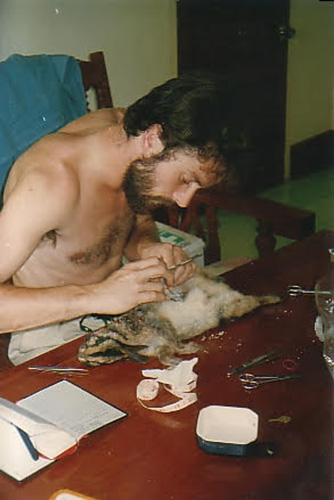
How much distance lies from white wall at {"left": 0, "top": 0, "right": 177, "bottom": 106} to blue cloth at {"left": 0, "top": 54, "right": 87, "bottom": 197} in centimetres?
49

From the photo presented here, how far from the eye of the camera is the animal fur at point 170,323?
1.56m

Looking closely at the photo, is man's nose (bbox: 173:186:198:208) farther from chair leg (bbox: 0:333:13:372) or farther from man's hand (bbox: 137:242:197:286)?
chair leg (bbox: 0:333:13:372)

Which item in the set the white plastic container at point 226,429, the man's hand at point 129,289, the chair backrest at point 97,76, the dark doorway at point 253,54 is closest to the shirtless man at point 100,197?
the man's hand at point 129,289

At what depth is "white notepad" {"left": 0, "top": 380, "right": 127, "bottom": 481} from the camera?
1249 millimetres

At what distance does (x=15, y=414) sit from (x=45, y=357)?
0.95 ft

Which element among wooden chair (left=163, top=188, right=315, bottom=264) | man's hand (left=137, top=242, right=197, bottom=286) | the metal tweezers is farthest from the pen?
wooden chair (left=163, top=188, right=315, bottom=264)

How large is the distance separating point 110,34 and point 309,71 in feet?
6.23

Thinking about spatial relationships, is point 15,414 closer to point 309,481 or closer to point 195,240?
point 309,481

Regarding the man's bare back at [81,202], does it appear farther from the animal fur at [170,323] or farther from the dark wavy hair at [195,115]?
the animal fur at [170,323]

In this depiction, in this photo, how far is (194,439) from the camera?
1.31 metres

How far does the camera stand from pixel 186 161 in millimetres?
1680

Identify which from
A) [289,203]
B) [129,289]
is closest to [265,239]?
[129,289]

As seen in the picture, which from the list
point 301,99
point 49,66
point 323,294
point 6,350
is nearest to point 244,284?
point 323,294

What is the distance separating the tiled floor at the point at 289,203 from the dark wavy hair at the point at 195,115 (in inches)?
78.6
